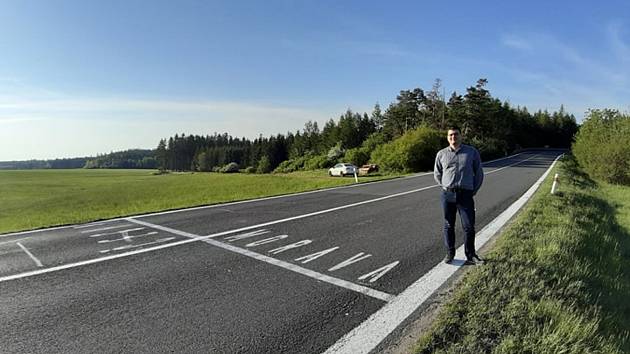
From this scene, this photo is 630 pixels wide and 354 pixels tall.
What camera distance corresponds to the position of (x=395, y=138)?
5553cm

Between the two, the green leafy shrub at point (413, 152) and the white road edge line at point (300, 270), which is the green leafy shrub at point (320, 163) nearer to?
the green leafy shrub at point (413, 152)

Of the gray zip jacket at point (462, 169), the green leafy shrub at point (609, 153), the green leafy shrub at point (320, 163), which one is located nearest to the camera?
the gray zip jacket at point (462, 169)

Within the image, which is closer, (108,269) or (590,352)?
(590,352)

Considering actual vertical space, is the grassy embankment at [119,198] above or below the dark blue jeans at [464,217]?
below

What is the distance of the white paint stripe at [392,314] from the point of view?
3.18 meters

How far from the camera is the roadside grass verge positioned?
10.5ft

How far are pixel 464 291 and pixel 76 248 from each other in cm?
601

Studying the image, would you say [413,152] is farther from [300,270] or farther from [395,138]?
[300,270]

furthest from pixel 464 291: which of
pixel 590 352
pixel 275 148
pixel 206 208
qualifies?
pixel 275 148

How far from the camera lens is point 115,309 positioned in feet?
12.4

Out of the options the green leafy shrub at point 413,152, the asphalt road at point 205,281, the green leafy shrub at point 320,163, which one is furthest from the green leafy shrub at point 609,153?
the green leafy shrub at point 320,163

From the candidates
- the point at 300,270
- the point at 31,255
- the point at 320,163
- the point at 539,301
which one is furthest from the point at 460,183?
the point at 320,163

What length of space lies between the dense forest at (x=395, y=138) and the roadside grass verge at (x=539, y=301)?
29.6m

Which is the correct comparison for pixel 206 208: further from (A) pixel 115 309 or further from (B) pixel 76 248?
(A) pixel 115 309
